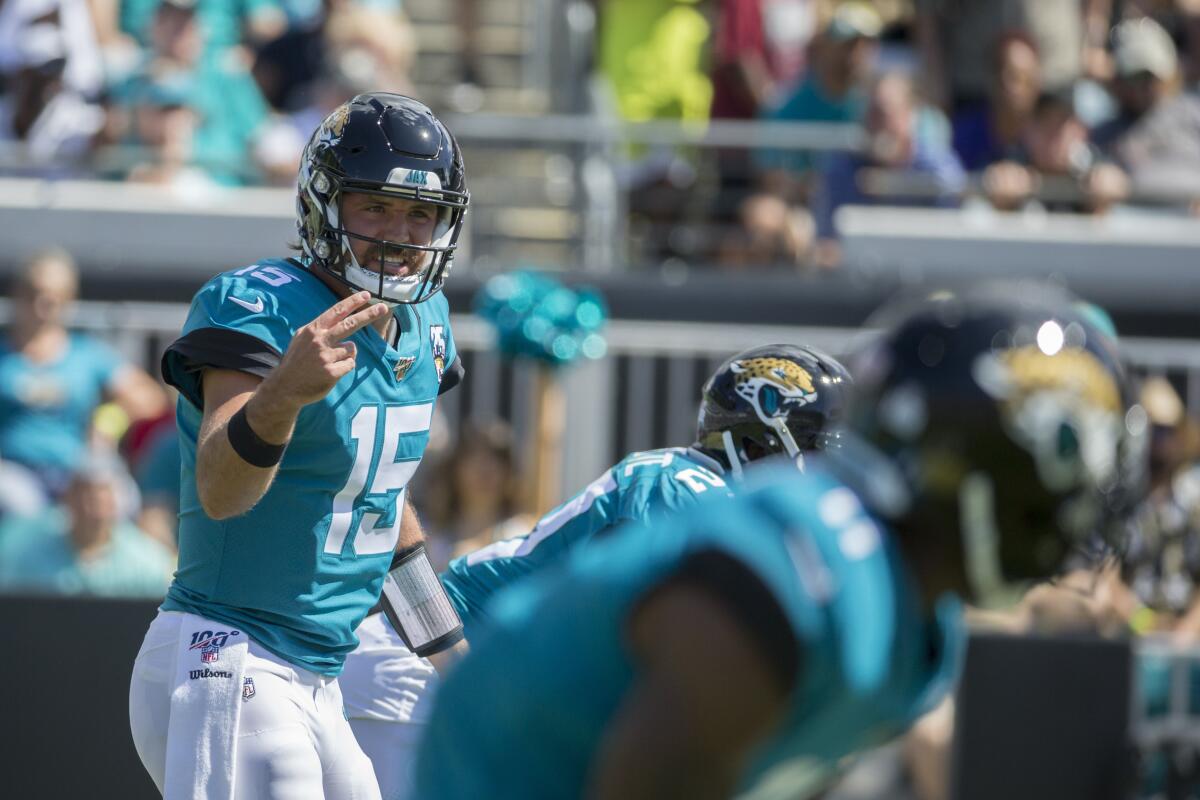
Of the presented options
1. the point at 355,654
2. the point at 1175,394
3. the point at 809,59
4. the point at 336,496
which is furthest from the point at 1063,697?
the point at 809,59

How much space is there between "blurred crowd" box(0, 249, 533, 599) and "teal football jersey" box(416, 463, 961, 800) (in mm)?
Answer: 5233

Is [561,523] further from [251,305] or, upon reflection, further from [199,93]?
[199,93]

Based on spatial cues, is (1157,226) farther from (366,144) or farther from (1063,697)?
(366,144)

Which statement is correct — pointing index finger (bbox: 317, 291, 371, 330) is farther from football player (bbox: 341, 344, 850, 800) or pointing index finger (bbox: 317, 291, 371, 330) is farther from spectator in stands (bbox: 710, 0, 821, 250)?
spectator in stands (bbox: 710, 0, 821, 250)

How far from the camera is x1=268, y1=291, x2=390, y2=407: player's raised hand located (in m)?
3.53

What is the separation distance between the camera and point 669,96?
1095 centimetres

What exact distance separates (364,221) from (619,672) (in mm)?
2079

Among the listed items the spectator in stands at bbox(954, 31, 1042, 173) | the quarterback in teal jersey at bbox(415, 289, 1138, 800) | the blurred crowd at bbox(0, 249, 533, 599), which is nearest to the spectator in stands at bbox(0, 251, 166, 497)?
the blurred crowd at bbox(0, 249, 533, 599)

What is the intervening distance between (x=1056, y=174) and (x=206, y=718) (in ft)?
24.4


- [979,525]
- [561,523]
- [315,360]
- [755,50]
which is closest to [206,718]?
[315,360]

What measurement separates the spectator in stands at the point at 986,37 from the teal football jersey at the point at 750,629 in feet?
29.4

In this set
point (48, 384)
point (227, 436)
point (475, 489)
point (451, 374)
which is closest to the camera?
point (227, 436)

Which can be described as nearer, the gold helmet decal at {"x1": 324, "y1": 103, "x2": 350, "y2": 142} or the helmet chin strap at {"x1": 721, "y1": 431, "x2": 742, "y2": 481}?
the gold helmet decal at {"x1": 324, "y1": 103, "x2": 350, "y2": 142}

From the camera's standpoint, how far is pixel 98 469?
7.83 meters
